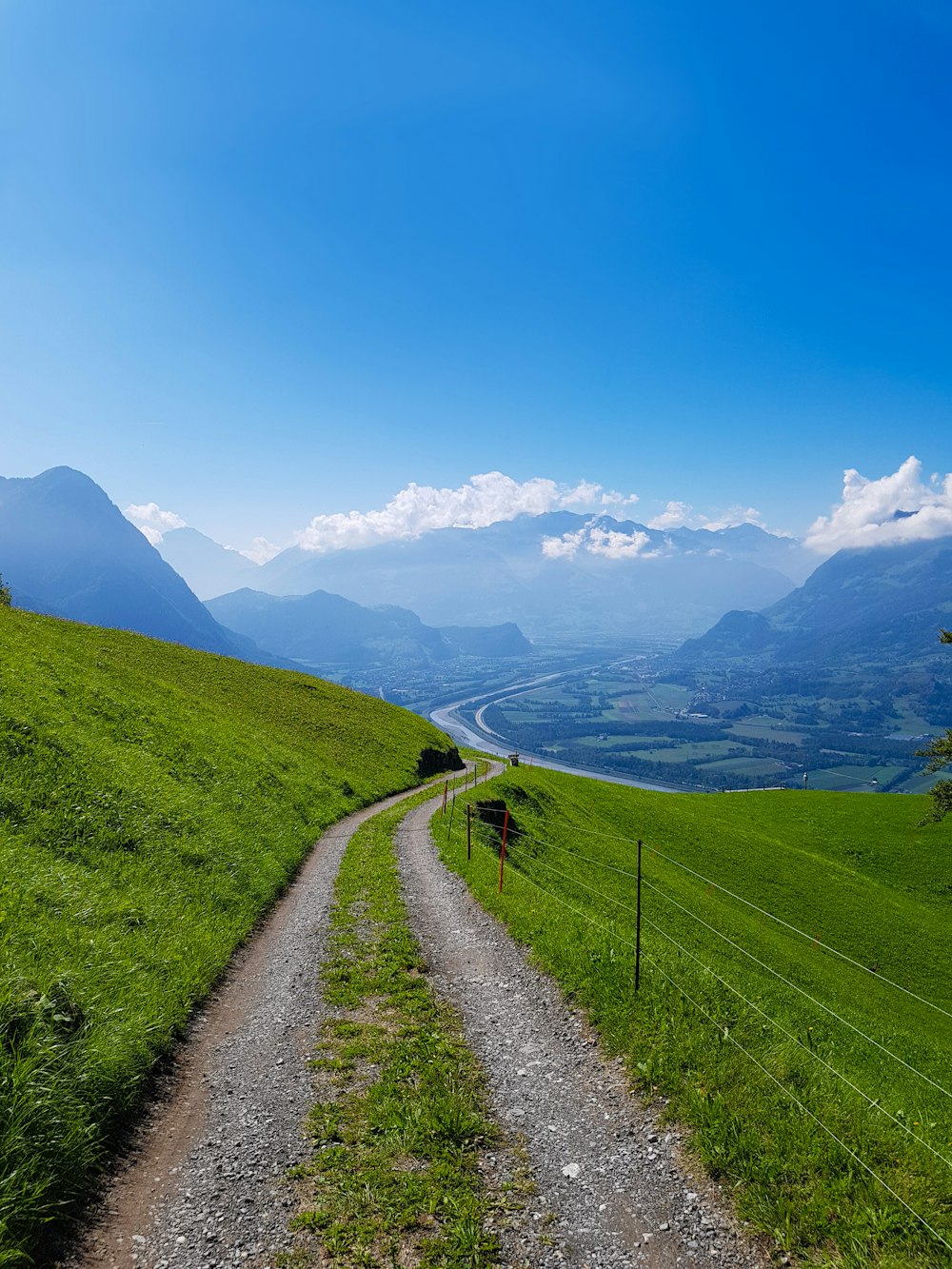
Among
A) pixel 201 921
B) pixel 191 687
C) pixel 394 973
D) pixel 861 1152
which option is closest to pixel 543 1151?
pixel 861 1152

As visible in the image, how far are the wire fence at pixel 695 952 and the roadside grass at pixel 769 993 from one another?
7 centimetres

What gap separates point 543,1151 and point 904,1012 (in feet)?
102

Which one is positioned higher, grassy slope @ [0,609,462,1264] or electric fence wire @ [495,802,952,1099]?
grassy slope @ [0,609,462,1264]

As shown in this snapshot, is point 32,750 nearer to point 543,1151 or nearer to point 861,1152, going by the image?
point 543,1151

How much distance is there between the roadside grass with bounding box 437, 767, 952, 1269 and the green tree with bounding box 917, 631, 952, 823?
9143 millimetres

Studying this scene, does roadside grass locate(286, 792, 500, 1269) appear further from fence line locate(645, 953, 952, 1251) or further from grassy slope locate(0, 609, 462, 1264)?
fence line locate(645, 953, 952, 1251)

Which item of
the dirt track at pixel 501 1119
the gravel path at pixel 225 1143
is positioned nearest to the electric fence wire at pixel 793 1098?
the dirt track at pixel 501 1119

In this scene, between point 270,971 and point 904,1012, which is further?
point 904,1012

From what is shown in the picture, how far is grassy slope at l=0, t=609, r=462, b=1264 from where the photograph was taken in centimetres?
764

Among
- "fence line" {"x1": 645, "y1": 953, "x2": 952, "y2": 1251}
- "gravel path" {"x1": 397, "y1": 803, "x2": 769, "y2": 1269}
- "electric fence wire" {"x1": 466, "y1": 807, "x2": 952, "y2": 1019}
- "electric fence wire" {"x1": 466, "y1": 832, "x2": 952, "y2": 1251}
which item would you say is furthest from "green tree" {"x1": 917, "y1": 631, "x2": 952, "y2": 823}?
"gravel path" {"x1": 397, "y1": 803, "x2": 769, "y2": 1269}

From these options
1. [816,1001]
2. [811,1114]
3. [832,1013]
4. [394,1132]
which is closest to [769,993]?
[832,1013]

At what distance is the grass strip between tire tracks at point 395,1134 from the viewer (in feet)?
22.2

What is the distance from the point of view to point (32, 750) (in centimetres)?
1897

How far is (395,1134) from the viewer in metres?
8.57
